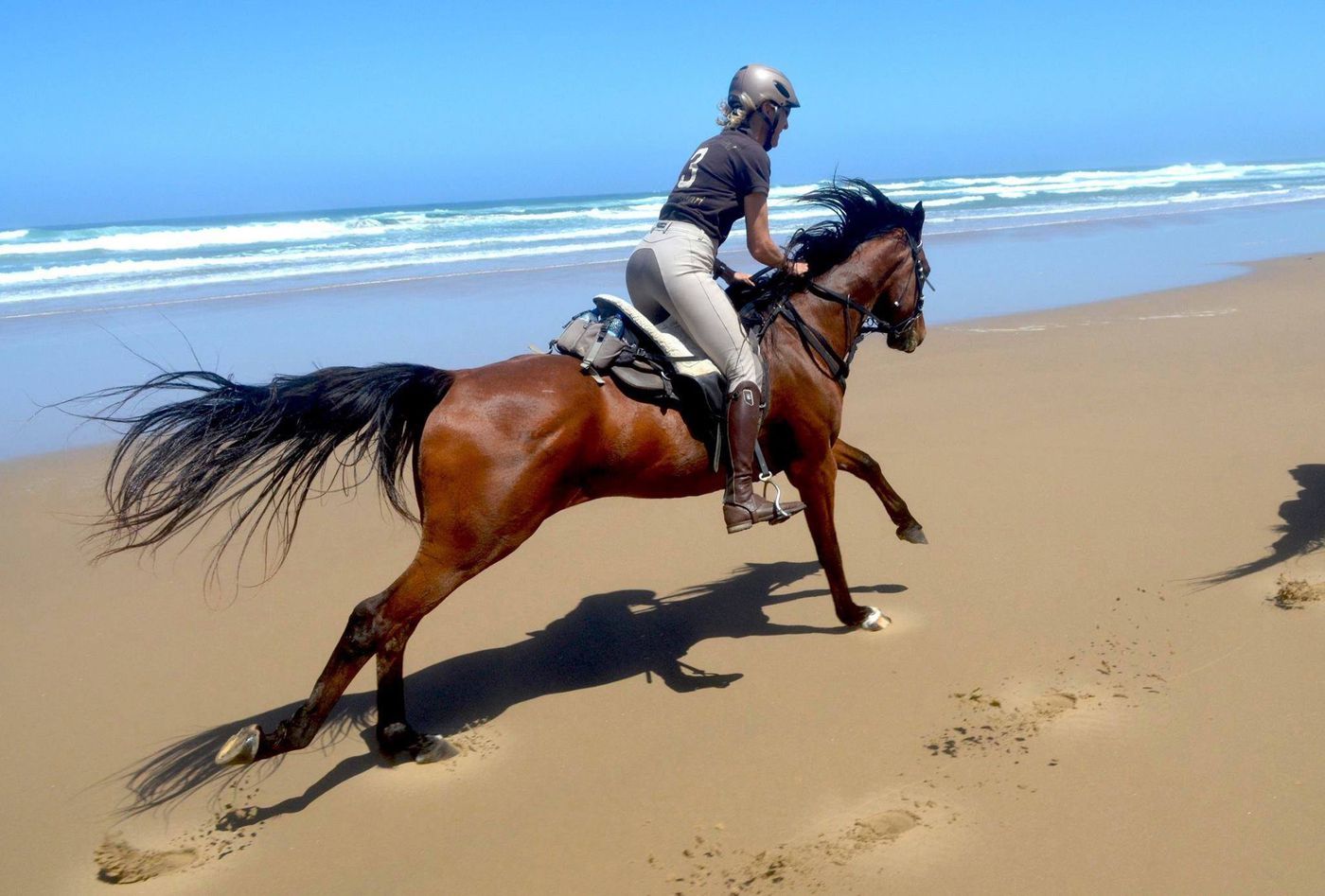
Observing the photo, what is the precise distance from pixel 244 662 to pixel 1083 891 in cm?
401

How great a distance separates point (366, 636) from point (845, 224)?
11.0 feet

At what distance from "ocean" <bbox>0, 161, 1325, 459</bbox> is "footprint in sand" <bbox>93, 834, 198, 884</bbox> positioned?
2134 mm

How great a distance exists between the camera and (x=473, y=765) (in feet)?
14.4

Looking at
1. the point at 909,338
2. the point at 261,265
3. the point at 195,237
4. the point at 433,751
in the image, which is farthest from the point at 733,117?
the point at 195,237

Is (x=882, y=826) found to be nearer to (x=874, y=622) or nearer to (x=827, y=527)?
(x=874, y=622)

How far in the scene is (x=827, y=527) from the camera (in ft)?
17.5

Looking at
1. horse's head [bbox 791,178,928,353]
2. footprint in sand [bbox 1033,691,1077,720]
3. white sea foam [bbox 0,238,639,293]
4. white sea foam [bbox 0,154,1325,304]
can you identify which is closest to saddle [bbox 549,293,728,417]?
horse's head [bbox 791,178,928,353]

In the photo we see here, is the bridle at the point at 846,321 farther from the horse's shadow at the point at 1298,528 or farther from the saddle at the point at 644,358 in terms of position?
the horse's shadow at the point at 1298,528

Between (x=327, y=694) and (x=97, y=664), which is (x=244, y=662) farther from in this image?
(x=327, y=694)

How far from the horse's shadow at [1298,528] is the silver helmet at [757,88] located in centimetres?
329

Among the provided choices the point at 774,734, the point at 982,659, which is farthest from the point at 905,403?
the point at 774,734

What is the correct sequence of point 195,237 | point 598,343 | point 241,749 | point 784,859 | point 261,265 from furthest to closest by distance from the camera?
1. point 195,237
2. point 261,265
3. point 598,343
4. point 241,749
5. point 784,859

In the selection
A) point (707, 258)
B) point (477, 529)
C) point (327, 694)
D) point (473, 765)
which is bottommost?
point (473, 765)

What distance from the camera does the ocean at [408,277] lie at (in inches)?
504
